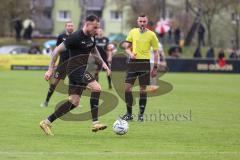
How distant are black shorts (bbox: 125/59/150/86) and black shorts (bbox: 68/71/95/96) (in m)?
3.15

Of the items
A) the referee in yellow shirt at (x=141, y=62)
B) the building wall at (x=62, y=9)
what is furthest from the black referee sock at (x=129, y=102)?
the building wall at (x=62, y=9)

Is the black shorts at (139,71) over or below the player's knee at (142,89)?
over

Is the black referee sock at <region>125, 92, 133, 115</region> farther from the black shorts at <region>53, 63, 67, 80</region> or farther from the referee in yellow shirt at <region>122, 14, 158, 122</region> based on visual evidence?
the black shorts at <region>53, 63, 67, 80</region>

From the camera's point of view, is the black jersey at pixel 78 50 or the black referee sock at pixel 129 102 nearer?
the black jersey at pixel 78 50

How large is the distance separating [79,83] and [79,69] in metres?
0.27

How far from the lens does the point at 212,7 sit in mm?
71375

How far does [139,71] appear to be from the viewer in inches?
711

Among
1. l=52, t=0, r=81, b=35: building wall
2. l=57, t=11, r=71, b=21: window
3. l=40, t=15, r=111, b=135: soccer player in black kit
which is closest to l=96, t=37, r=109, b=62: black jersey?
l=40, t=15, r=111, b=135: soccer player in black kit

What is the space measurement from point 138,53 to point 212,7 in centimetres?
5416

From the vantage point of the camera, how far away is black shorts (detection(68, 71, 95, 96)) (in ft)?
48.7

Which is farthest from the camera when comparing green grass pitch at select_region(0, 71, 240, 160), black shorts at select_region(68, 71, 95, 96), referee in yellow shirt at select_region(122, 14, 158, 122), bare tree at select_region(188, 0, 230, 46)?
bare tree at select_region(188, 0, 230, 46)

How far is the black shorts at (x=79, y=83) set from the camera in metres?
14.9

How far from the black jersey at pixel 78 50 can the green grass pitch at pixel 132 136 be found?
120cm

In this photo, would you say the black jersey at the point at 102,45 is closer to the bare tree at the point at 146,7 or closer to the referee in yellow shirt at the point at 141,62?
the referee in yellow shirt at the point at 141,62
